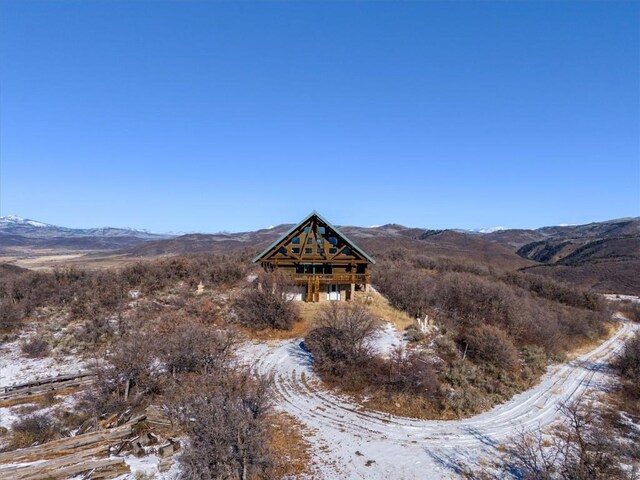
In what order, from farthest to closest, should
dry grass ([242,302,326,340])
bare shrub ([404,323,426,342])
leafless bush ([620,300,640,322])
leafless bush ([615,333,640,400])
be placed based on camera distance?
leafless bush ([620,300,640,322]) → dry grass ([242,302,326,340]) → bare shrub ([404,323,426,342]) → leafless bush ([615,333,640,400])

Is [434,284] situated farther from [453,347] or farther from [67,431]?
[67,431]

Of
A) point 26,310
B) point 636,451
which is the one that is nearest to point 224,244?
point 26,310

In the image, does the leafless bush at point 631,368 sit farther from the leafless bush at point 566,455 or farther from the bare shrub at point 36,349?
the bare shrub at point 36,349

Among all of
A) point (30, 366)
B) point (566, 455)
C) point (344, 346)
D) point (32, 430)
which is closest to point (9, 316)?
point (30, 366)

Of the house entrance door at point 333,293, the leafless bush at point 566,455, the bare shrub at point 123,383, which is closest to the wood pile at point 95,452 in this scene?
the bare shrub at point 123,383

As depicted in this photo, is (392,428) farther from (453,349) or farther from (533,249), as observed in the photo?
(533,249)

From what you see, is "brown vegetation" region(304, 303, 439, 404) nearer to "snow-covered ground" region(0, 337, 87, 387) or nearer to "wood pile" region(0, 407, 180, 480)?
"wood pile" region(0, 407, 180, 480)

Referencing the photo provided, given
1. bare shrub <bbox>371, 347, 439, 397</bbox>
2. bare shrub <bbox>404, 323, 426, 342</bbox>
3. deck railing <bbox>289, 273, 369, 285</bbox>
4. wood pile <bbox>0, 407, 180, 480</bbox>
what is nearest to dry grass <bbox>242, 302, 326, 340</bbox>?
deck railing <bbox>289, 273, 369, 285</bbox>
